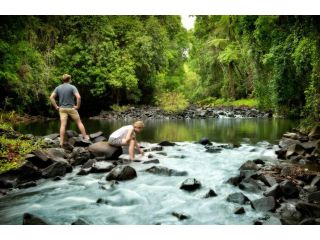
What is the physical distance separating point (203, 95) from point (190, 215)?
30.8 meters

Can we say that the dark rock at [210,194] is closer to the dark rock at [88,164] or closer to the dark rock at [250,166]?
the dark rock at [250,166]

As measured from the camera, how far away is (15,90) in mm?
18125

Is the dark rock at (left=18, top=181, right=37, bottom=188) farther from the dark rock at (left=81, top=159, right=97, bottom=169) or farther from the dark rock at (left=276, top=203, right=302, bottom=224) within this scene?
the dark rock at (left=276, top=203, right=302, bottom=224)

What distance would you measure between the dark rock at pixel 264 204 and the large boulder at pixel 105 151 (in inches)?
164

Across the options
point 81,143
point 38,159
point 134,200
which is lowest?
point 134,200

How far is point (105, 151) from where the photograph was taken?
851 cm

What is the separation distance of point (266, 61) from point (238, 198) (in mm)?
11239

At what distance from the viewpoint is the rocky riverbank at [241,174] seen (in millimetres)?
4746

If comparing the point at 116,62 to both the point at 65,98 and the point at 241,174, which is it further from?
the point at 241,174

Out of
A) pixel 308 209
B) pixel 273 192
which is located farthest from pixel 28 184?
pixel 308 209

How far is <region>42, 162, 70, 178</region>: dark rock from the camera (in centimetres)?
687

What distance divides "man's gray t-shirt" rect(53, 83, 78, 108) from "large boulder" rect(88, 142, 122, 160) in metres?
1.60

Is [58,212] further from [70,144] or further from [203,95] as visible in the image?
[203,95]
